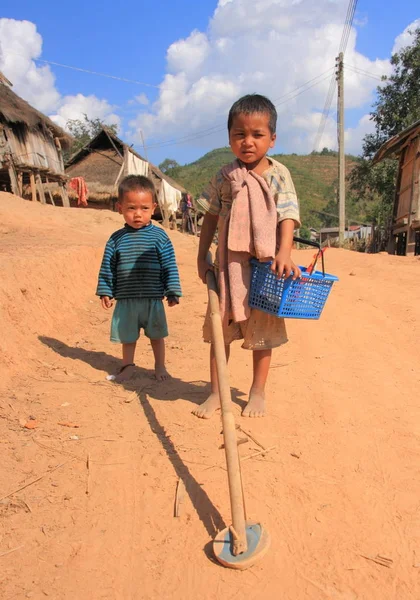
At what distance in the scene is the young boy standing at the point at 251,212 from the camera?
2.31m

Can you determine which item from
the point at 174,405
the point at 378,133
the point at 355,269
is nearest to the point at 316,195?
the point at 378,133

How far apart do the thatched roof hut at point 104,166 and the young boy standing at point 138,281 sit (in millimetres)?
17545

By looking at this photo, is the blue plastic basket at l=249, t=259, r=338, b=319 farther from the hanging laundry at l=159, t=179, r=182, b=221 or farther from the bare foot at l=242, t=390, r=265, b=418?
the hanging laundry at l=159, t=179, r=182, b=221

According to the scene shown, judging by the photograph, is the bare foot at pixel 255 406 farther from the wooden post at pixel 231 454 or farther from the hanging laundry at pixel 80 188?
the hanging laundry at pixel 80 188

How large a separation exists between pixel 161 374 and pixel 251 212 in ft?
4.63

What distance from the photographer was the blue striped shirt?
3227 millimetres

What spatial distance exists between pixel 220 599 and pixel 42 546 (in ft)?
2.12

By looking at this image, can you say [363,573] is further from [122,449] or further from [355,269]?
[355,269]

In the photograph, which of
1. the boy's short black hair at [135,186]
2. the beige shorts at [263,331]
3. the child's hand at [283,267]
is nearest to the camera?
the child's hand at [283,267]

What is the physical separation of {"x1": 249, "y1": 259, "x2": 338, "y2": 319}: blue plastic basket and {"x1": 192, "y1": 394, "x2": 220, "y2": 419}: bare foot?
2.05 feet

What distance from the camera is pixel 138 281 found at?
3254mm

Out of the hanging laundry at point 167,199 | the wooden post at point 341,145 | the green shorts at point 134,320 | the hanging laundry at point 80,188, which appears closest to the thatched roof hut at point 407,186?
the wooden post at point 341,145

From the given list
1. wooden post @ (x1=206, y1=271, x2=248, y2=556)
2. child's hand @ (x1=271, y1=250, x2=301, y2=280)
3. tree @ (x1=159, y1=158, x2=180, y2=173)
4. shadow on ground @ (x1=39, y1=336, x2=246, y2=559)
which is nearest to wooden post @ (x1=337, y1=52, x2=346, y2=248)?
shadow on ground @ (x1=39, y1=336, x2=246, y2=559)

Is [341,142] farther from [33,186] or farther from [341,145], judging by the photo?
[33,186]
